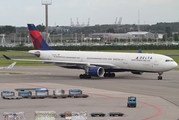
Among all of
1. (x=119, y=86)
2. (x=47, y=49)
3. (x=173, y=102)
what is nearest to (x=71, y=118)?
(x=173, y=102)

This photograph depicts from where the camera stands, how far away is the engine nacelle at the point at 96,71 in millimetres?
44938

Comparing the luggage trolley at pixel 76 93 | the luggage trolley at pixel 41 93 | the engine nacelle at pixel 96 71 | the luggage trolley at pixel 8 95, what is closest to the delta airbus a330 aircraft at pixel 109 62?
the engine nacelle at pixel 96 71

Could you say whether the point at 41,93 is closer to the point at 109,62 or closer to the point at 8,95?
the point at 8,95

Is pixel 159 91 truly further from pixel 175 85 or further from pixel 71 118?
pixel 71 118

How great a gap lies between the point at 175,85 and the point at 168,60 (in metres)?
5.30

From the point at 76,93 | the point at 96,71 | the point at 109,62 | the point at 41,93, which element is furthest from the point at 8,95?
the point at 109,62

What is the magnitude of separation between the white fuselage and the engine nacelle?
1.89 meters

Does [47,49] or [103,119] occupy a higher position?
[47,49]

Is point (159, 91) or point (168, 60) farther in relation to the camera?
point (168, 60)

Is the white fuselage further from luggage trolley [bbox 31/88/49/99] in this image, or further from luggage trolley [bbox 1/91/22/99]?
luggage trolley [bbox 1/91/22/99]

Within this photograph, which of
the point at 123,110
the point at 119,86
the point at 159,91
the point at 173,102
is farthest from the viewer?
the point at 119,86

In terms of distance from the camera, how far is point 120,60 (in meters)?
46.0

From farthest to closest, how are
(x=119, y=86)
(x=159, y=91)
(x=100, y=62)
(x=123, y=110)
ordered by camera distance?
(x=100, y=62)
(x=119, y=86)
(x=159, y=91)
(x=123, y=110)

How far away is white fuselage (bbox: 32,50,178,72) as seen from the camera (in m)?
43.2
